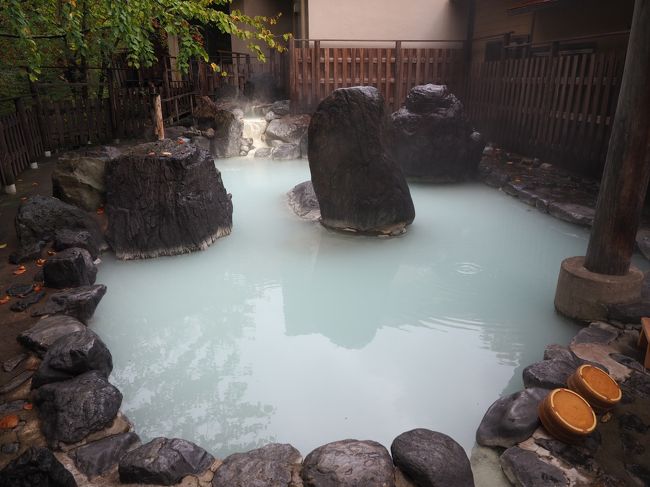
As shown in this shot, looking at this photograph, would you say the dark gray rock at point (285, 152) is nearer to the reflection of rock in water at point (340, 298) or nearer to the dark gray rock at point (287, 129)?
the dark gray rock at point (287, 129)

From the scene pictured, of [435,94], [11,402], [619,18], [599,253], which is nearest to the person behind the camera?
[11,402]

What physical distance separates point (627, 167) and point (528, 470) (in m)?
2.67

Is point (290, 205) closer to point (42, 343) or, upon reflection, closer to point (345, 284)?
point (345, 284)

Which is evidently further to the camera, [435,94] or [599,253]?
[435,94]

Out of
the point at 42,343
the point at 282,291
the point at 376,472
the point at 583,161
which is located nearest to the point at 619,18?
the point at 583,161

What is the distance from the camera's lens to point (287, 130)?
44.4 ft

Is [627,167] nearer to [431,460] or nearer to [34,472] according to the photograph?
[431,460]

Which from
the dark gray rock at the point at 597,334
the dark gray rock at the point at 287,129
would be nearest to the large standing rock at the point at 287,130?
the dark gray rock at the point at 287,129

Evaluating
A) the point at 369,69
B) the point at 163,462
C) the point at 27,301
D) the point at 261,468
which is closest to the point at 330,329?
the point at 261,468

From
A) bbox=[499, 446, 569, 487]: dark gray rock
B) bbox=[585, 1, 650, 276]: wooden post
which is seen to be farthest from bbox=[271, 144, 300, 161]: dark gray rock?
bbox=[499, 446, 569, 487]: dark gray rock

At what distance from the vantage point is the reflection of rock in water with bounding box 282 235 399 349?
456cm

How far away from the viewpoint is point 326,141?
22.5ft

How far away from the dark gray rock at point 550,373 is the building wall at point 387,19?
12806 mm

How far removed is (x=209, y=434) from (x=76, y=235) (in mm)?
3633
